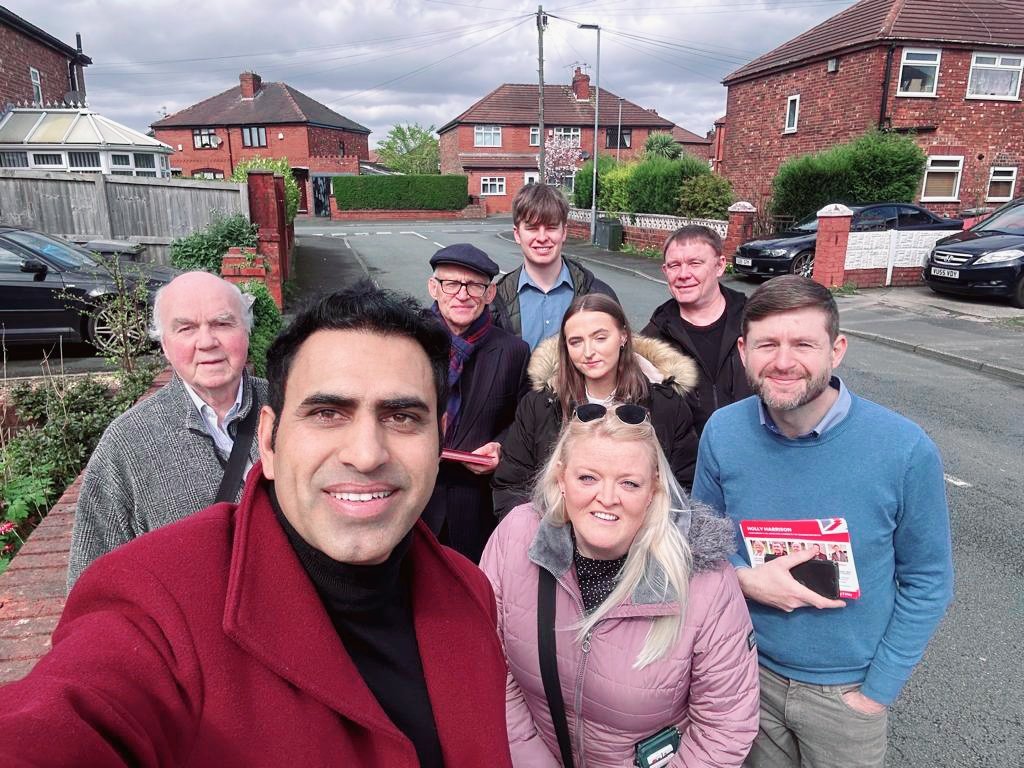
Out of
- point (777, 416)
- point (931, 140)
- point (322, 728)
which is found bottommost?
point (322, 728)

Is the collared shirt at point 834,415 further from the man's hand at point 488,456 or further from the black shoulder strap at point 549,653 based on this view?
the man's hand at point 488,456

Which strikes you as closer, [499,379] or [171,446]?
[171,446]

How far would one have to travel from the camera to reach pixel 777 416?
198cm

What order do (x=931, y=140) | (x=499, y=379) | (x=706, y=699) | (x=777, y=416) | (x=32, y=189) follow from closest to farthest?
(x=706, y=699)
(x=777, y=416)
(x=499, y=379)
(x=32, y=189)
(x=931, y=140)

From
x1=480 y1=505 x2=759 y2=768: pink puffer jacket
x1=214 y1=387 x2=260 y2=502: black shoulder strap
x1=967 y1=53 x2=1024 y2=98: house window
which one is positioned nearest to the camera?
x1=480 y1=505 x2=759 y2=768: pink puffer jacket

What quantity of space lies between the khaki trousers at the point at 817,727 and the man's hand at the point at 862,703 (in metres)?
0.01

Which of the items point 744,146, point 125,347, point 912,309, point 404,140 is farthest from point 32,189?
point 404,140

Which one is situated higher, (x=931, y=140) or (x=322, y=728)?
(x=931, y=140)

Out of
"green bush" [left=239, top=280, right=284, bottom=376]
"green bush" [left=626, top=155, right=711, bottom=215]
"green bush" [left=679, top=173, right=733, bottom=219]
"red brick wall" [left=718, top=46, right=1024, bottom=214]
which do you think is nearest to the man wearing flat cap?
"green bush" [left=239, top=280, right=284, bottom=376]

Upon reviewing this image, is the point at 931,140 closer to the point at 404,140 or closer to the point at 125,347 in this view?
the point at 125,347

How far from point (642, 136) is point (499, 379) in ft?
176

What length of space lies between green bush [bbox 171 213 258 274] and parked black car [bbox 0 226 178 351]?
14.8 inches

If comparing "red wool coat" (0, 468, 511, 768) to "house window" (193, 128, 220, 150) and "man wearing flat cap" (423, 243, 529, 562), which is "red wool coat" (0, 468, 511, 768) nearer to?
"man wearing flat cap" (423, 243, 529, 562)

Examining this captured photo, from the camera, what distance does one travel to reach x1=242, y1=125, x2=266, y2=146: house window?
1886 inches
